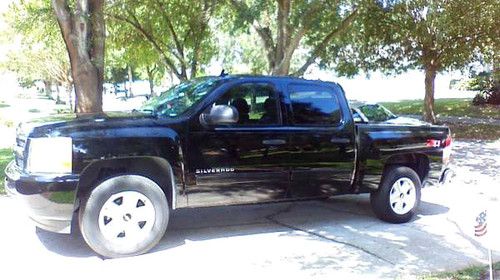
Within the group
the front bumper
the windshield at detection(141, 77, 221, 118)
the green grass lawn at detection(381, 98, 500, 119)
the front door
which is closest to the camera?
the front bumper

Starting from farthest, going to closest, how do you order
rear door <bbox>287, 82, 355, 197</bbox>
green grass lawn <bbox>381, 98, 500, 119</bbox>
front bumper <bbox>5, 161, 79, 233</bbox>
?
1. green grass lawn <bbox>381, 98, 500, 119</bbox>
2. rear door <bbox>287, 82, 355, 197</bbox>
3. front bumper <bbox>5, 161, 79, 233</bbox>

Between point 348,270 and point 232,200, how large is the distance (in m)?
1.41

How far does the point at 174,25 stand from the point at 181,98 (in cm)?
1178

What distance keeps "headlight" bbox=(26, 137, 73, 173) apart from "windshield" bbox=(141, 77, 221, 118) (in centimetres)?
114

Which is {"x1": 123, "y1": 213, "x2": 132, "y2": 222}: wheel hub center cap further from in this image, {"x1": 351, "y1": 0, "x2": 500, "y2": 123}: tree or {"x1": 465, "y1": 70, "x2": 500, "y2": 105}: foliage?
{"x1": 465, "y1": 70, "x2": 500, "y2": 105}: foliage

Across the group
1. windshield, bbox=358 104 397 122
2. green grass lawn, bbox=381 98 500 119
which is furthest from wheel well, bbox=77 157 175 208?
green grass lawn, bbox=381 98 500 119

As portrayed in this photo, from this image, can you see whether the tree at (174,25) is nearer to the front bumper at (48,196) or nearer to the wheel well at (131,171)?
the wheel well at (131,171)

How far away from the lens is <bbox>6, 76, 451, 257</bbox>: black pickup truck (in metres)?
5.00

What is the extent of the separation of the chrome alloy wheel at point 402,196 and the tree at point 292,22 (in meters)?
7.88

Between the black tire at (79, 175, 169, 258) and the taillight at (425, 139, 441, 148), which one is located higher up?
the taillight at (425, 139, 441, 148)

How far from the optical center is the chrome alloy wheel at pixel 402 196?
6.84m

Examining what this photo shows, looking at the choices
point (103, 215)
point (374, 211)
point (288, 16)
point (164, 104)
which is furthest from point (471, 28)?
point (103, 215)

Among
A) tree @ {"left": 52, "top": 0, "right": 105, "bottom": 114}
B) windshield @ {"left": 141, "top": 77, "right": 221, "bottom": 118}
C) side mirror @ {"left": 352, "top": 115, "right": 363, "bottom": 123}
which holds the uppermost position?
tree @ {"left": 52, "top": 0, "right": 105, "bottom": 114}

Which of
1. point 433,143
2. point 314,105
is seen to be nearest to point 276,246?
point 314,105
